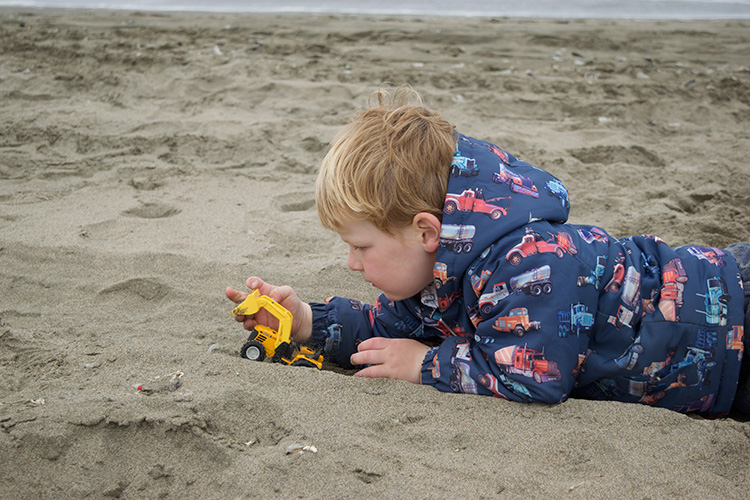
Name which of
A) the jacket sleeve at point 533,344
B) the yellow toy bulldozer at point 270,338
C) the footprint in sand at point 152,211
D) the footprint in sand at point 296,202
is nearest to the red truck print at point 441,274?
the jacket sleeve at point 533,344

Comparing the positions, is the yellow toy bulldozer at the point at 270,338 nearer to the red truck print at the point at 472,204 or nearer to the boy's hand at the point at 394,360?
the boy's hand at the point at 394,360

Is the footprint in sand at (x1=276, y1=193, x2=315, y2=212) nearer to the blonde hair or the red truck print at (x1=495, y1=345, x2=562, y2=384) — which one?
the blonde hair

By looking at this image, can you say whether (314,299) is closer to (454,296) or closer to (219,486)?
(454,296)

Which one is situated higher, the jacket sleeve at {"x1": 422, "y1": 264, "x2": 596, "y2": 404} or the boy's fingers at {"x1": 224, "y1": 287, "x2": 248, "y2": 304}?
the jacket sleeve at {"x1": 422, "y1": 264, "x2": 596, "y2": 404}

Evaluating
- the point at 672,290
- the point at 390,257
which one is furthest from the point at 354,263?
the point at 672,290

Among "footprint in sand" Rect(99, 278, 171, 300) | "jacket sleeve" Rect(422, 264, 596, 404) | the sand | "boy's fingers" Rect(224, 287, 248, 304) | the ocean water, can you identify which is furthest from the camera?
the ocean water

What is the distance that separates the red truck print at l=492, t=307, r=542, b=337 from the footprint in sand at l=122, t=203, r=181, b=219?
2.03 metres

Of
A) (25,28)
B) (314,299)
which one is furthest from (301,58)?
(314,299)

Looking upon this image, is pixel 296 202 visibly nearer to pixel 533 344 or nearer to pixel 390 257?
pixel 390 257

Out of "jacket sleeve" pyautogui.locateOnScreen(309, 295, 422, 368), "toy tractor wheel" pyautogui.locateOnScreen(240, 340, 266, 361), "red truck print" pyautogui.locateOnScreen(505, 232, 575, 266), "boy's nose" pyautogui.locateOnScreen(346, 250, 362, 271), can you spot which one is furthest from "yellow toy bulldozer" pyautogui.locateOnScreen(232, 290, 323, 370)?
"red truck print" pyautogui.locateOnScreen(505, 232, 575, 266)

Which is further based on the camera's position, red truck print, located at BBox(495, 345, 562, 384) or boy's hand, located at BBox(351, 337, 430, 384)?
boy's hand, located at BBox(351, 337, 430, 384)

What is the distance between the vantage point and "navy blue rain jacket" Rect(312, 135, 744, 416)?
1.79m

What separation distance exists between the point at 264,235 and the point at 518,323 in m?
1.58

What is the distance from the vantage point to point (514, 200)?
186 cm
